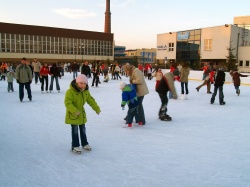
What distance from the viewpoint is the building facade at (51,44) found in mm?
50656

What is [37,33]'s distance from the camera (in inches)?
2142

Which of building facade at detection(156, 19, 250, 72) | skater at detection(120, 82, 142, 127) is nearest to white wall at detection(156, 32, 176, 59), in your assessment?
building facade at detection(156, 19, 250, 72)

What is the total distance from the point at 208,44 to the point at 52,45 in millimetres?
35111

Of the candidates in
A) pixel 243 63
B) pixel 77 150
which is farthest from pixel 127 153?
pixel 243 63

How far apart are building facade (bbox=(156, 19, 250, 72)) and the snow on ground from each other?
27597 millimetres

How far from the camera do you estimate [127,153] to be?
373cm

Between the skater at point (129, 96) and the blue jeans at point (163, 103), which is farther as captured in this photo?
the blue jeans at point (163, 103)

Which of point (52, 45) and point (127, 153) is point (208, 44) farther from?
point (127, 153)

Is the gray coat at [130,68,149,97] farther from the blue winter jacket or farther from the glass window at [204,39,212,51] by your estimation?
the glass window at [204,39,212,51]

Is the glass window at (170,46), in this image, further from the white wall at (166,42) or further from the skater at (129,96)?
the skater at (129,96)

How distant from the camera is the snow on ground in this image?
287cm

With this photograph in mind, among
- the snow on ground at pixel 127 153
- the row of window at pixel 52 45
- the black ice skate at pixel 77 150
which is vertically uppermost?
the row of window at pixel 52 45

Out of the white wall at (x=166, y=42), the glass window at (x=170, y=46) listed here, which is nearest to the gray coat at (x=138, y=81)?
the white wall at (x=166, y=42)

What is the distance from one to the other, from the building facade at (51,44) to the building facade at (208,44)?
68.4 ft
